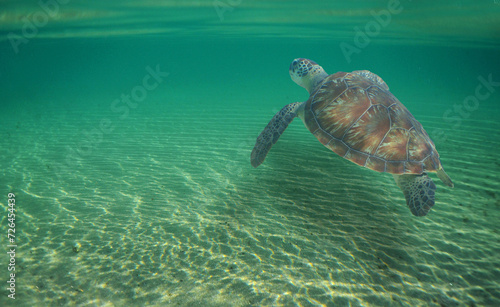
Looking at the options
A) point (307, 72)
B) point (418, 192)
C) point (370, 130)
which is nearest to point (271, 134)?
point (370, 130)

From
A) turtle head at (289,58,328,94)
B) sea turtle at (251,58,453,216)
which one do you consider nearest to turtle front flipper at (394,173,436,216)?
sea turtle at (251,58,453,216)

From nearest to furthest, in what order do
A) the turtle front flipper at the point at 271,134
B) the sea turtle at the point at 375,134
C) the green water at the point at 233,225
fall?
the green water at the point at 233,225 < the sea turtle at the point at 375,134 < the turtle front flipper at the point at 271,134

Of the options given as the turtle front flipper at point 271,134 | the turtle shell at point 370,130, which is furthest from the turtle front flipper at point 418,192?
the turtle front flipper at point 271,134

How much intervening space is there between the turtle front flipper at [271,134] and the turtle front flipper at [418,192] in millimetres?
2348

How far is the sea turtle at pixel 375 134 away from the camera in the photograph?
390 cm

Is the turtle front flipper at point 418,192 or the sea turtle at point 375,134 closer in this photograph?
the turtle front flipper at point 418,192

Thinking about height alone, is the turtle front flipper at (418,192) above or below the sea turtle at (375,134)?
below

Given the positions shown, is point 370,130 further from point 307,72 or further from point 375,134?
point 307,72

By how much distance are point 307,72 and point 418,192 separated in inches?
167

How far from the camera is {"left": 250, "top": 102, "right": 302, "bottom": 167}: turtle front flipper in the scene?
5352 millimetres

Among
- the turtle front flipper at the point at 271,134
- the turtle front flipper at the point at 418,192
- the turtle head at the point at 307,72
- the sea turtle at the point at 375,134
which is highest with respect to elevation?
the turtle head at the point at 307,72

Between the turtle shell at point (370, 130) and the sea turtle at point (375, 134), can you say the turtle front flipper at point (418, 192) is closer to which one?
the sea turtle at point (375, 134)

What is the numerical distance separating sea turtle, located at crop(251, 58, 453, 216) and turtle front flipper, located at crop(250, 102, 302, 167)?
0.13 feet

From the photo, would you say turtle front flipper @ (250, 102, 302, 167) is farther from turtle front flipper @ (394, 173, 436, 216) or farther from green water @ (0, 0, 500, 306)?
turtle front flipper @ (394, 173, 436, 216)
